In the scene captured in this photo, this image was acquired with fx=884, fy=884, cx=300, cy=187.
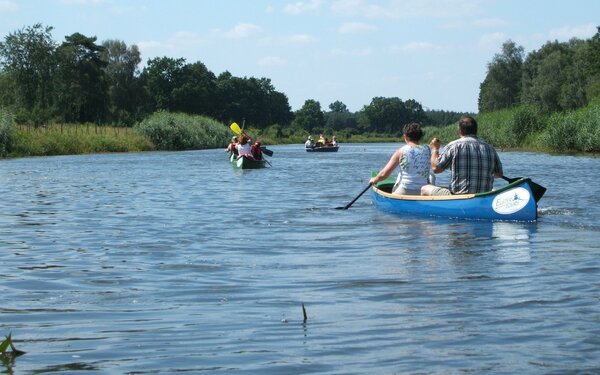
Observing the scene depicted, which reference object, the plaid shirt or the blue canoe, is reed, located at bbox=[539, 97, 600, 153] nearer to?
the blue canoe

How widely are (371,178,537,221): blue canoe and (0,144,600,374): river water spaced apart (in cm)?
17

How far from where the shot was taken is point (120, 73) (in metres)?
99.8

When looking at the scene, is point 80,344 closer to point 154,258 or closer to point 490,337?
point 490,337

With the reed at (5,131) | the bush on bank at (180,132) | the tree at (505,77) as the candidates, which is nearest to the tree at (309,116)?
the tree at (505,77)

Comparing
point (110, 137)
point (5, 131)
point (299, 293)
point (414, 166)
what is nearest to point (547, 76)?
point (110, 137)

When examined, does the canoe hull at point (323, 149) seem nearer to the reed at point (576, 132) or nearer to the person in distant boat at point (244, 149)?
the reed at point (576, 132)

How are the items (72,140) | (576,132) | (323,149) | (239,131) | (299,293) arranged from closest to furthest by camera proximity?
(299,293) < (239,131) < (576,132) < (72,140) < (323,149)

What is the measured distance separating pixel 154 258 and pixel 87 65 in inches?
3310

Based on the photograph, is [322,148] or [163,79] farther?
[163,79]

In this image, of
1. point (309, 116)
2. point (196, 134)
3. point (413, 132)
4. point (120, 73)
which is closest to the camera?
Answer: point (413, 132)

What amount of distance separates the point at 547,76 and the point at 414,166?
273ft

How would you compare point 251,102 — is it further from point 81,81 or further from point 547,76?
point 547,76

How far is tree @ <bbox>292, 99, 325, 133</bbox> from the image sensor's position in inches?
6742

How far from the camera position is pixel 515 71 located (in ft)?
341
